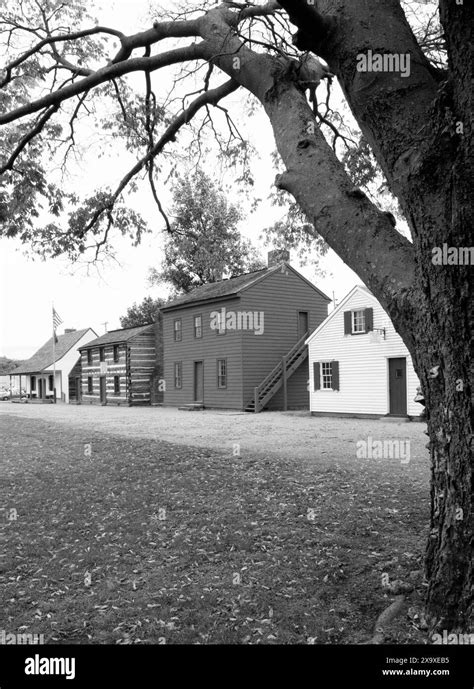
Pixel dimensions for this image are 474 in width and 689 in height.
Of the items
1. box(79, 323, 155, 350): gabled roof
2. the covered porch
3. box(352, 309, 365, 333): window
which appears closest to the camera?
box(352, 309, 365, 333): window

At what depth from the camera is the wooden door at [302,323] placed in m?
31.3

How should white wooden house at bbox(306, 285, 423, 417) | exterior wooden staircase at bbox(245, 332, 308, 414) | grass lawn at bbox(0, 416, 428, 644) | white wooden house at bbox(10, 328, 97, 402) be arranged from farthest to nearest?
white wooden house at bbox(10, 328, 97, 402) < exterior wooden staircase at bbox(245, 332, 308, 414) < white wooden house at bbox(306, 285, 423, 417) < grass lawn at bbox(0, 416, 428, 644)

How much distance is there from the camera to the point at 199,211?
145 ft

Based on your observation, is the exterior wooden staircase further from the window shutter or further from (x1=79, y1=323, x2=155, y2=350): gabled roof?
(x1=79, y1=323, x2=155, y2=350): gabled roof

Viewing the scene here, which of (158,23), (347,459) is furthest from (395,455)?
(158,23)

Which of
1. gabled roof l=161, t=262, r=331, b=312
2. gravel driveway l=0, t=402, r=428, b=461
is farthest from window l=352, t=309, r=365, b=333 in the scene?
gabled roof l=161, t=262, r=331, b=312

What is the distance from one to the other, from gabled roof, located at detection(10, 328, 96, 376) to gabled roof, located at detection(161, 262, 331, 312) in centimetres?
1886

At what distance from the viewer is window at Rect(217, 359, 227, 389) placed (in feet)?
97.8

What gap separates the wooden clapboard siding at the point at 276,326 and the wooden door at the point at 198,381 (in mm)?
4326

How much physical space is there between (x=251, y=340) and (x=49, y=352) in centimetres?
3159

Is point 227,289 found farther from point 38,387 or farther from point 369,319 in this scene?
point 38,387

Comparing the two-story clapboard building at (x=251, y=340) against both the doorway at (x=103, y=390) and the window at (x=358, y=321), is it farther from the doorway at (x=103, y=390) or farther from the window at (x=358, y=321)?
the doorway at (x=103, y=390)

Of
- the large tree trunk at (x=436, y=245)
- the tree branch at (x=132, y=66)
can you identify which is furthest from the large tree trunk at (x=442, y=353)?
the tree branch at (x=132, y=66)
